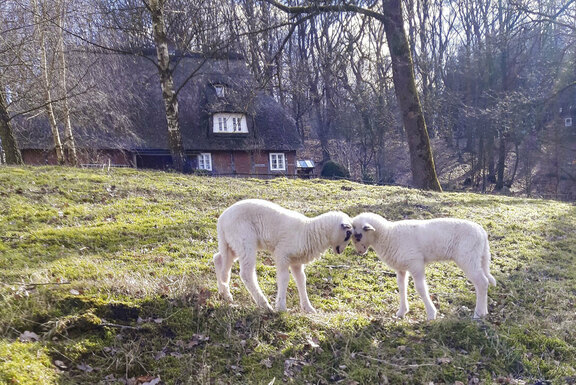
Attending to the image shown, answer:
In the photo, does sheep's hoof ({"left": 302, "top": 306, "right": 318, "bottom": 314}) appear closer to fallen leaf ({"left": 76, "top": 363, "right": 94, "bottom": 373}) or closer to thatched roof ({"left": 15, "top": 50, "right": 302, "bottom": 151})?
fallen leaf ({"left": 76, "top": 363, "right": 94, "bottom": 373})

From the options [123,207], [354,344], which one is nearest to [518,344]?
[354,344]

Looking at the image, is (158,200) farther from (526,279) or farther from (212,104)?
(212,104)

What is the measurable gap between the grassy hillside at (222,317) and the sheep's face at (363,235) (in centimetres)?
90

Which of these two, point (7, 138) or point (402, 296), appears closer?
point (402, 296)

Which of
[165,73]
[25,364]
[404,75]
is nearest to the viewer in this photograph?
[25,364]

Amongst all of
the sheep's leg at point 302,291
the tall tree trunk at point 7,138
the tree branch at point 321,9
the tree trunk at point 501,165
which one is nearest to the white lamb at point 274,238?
the sheep's leg at point 302,291

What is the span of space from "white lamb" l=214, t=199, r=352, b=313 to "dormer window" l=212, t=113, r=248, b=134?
29207 millimetres

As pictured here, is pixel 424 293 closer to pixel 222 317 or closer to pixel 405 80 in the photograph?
pixel 222 317

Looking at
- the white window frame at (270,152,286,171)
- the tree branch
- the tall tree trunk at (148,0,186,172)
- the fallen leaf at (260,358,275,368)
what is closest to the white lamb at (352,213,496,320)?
the fallen leaf at (260,358,275,368)

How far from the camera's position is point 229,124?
34.0 metres

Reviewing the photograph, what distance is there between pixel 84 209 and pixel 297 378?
7.46 m

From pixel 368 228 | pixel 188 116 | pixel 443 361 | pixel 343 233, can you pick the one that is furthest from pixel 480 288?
pixel 188 116

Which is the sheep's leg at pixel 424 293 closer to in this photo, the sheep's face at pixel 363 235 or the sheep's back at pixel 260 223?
the sheep's face at pixel 363 235

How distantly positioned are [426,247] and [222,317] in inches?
112
